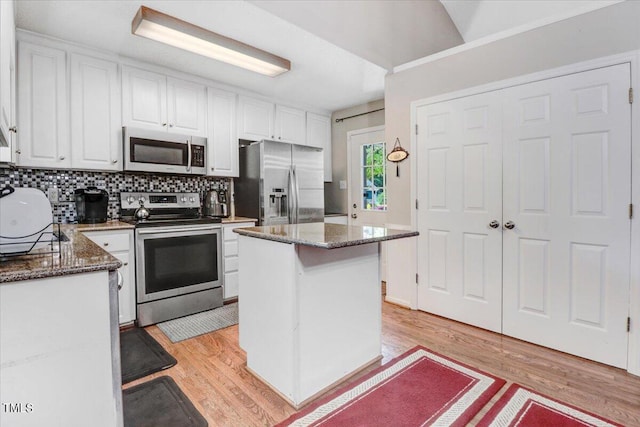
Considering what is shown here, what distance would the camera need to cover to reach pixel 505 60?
2.47 metres

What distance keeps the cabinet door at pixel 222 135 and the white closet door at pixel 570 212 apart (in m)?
2.70

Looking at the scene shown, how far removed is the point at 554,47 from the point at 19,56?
3.90 meters

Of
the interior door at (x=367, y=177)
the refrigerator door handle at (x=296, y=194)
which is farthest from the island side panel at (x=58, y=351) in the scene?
the interior door at (x=367, y=177)

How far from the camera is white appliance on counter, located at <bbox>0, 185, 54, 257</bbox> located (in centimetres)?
109

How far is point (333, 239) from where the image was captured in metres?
1.58

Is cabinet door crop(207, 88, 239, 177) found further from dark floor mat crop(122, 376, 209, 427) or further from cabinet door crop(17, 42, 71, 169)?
dark floor mat crop(122, 376, 209, 427)

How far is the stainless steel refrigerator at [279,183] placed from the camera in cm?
352

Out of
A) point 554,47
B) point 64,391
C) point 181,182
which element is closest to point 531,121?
point 554,47

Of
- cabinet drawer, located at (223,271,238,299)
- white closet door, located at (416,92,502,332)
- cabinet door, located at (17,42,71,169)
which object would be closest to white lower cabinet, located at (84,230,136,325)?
cabinet door, located at (17,42,71,169)

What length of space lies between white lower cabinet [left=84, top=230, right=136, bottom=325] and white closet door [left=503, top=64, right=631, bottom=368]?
306cm

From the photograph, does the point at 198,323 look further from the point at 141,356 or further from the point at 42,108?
the point at 42,108

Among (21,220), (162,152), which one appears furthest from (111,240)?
(21,220)

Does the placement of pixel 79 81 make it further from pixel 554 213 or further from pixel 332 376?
pixel 554 213

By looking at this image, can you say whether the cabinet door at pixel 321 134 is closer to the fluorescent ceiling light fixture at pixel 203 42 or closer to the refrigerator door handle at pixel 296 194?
the refrigerator door handle at pixel 296 194
